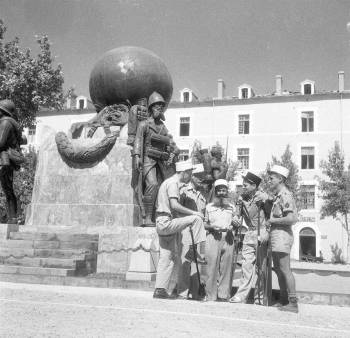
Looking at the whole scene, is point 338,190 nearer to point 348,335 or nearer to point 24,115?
point 24,115

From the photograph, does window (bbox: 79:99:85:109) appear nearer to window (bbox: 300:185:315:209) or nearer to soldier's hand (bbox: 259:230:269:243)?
window (bbox: 300:185:315:209)

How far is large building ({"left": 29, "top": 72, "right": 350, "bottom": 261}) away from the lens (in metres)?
39.8

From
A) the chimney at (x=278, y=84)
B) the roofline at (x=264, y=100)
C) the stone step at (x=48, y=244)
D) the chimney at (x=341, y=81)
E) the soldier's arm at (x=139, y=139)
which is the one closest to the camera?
the stone step at (x=48, y=244)

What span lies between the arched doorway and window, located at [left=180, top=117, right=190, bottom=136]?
1317 centimetres

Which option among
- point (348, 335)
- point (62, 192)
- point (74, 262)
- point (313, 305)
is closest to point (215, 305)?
point (313, 305)

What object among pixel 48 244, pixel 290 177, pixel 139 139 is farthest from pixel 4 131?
pixel 290 177

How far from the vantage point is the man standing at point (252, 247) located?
6594 mm

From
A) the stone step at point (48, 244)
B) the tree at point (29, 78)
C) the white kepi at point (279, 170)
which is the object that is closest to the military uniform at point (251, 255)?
the white kepi at point (279, 170)

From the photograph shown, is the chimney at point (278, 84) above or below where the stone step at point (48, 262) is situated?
above

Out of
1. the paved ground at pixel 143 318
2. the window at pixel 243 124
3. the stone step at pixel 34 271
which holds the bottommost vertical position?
the paved ground at pixel 143 318

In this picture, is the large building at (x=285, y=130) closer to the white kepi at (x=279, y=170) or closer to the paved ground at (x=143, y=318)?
the white kepi at (x=279, y=170)

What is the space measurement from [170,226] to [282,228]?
146 centimetres

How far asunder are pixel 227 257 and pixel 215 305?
2.91ft

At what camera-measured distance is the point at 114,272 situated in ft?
28.6
